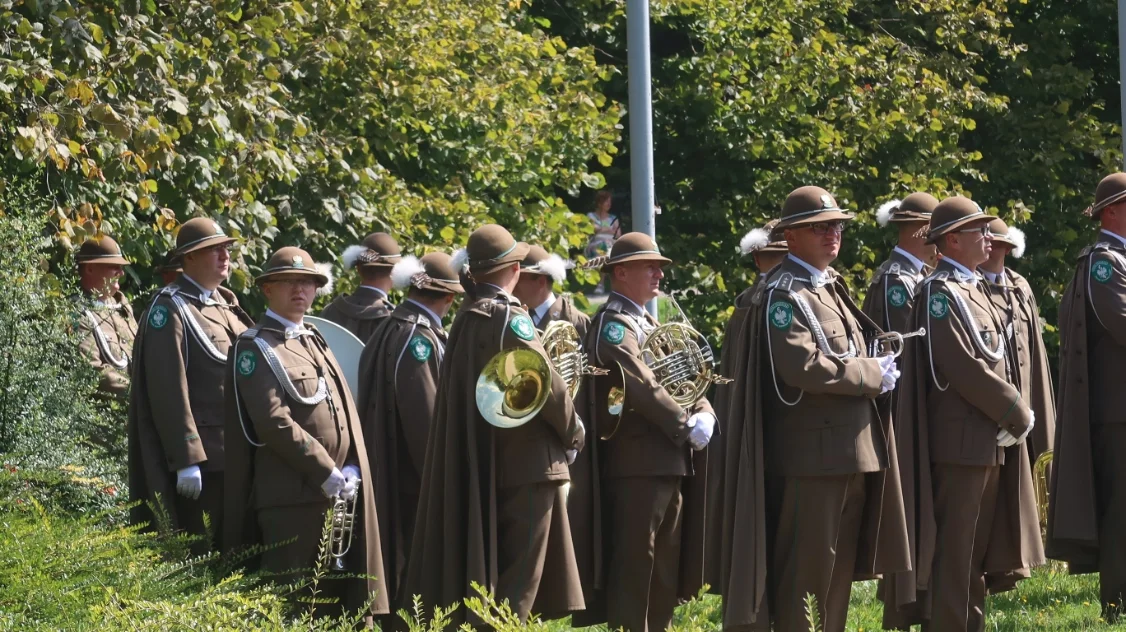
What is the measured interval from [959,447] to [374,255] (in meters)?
3.84

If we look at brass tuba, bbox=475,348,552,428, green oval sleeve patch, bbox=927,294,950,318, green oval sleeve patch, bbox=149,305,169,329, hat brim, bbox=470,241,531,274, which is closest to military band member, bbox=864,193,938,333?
green oval sleeve patch, bbox=927,294,950,318

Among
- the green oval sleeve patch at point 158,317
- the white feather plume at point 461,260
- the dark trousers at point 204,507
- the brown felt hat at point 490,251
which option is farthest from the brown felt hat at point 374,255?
the brown felt hat at point 490,251

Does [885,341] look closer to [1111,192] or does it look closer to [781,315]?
[781,315]

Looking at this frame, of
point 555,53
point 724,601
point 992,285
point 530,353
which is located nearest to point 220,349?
point 530,353

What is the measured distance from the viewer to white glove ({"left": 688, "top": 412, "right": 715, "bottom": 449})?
8.52 metres

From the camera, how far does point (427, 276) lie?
9297 mm

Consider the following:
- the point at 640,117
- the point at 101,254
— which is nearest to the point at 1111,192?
the point at 640,117

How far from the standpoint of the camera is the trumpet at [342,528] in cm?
799

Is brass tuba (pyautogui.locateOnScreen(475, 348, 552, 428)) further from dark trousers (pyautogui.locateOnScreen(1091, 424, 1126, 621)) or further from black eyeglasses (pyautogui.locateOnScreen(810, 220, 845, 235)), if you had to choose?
dark trousers (pyautogui.locateOnScreen(1091, 424, 1126, 621))

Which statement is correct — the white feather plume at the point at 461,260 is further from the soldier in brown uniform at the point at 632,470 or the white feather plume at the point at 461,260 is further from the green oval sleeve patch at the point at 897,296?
the green oval sleeve patch at the point at 897,296

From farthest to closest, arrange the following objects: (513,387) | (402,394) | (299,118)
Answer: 1. (299,118)
2. (402,394)
3. (513,387)

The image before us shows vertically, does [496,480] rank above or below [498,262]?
below

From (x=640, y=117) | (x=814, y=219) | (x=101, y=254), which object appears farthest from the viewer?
(x=101, y=254)

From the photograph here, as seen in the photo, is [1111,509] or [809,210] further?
[1111,509]
